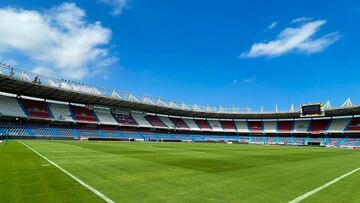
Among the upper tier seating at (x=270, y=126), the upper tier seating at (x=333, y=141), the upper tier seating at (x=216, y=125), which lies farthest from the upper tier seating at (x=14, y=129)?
the upper tier seating at (x=333, y=141)

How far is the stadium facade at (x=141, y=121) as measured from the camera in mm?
52178

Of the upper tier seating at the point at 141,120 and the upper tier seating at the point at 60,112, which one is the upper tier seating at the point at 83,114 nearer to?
the upper tier seating at the point at 60,112

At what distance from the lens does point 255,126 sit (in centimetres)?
9050

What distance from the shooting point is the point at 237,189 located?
782 centimetres

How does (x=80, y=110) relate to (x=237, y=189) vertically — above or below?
above

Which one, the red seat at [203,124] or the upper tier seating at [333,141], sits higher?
the red seat at [203,124]

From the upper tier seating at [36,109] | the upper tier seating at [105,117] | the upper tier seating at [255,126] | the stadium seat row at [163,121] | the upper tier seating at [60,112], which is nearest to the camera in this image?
the upper tier seating at [36,109]

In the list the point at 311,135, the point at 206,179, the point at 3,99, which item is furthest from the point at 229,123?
the point at 206,179

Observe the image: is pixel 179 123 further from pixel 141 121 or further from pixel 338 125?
pixel 338 125

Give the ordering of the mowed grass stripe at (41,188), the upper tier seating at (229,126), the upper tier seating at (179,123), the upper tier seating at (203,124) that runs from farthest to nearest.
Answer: the upper tier seating at (229,126) < the upper tier seating at (203,124) < the upper tier seating at (179,123) < the mowed grass stripe at (41,188)

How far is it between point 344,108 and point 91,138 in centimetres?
6638

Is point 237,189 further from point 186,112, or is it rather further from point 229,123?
point 229,123

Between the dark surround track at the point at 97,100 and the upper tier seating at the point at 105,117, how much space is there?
2734 millimetres

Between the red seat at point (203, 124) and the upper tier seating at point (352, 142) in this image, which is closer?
the upper tier seating at point (352, 142)
